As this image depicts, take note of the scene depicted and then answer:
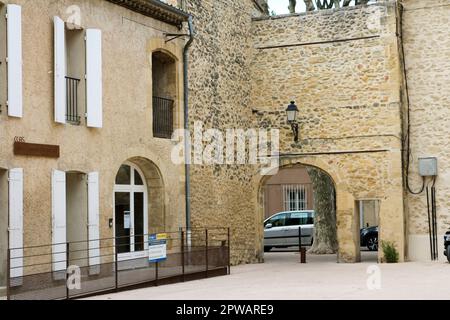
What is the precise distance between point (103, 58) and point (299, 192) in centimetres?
2316

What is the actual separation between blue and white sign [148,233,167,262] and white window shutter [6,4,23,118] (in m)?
3.58

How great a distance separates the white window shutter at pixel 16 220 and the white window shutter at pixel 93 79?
227 centimetres

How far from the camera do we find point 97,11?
15328 mm

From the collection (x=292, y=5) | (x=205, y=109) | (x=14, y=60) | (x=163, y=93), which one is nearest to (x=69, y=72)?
(x=14, y=60)

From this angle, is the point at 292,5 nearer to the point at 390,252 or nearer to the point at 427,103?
the point at 427,103

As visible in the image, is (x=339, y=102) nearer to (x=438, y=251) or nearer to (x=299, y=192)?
(x=438, y=251)

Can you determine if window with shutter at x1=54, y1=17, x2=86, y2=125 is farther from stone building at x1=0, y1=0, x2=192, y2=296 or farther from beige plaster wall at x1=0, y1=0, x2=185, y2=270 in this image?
beige plaster wall at x1=0, y1=0, x2=185, y2=270

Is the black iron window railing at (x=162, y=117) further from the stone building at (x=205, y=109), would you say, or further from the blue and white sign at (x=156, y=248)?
the blue and white sign at (x=156, y=248)

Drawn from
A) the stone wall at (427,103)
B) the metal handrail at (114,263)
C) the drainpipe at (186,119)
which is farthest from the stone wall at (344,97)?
the drainpipe at (186,119)

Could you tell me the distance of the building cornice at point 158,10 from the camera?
53.6 ft

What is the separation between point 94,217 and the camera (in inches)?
581

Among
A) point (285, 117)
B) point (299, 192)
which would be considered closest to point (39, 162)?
point (285, 117)

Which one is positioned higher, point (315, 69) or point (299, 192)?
point (315, 69)

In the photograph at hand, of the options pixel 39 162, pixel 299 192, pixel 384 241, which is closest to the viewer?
pixel 39 162
